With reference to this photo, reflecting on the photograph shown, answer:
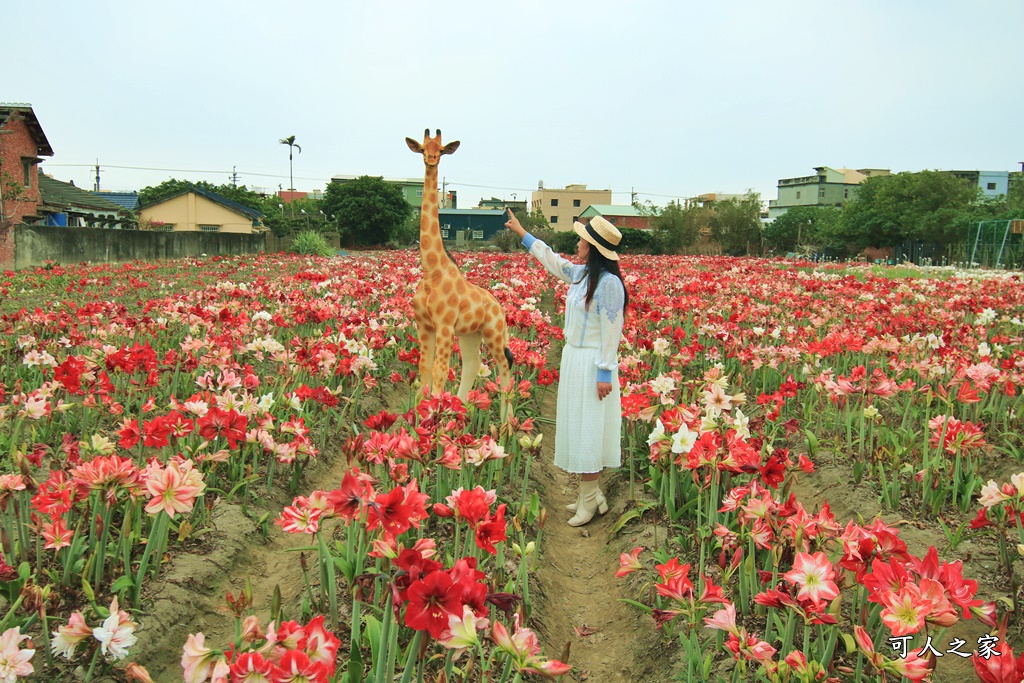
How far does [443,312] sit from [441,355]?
0.37m

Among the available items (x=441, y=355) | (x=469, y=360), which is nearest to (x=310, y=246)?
(x=469, y=360)

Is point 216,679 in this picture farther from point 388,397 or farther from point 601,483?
point 388,397

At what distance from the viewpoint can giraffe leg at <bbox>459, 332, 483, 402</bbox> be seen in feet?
21.1

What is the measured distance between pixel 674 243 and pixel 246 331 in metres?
53.1

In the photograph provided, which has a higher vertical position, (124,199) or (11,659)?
(124,199)

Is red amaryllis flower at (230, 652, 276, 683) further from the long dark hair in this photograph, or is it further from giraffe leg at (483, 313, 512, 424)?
giraffe leg at (483, 313, 512, 424)

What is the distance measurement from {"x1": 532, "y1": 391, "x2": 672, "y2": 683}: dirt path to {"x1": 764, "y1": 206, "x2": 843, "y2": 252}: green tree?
58471mm

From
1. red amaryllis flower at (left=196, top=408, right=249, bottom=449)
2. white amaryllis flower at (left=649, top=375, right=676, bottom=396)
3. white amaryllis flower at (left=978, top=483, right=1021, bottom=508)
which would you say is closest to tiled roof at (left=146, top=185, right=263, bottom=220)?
white amaryllis flower at (left=649, top=375, right=676, bottom=396)

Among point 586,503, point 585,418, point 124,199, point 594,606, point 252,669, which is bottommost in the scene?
point 594,606

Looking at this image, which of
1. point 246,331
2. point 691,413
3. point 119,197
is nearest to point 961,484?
point 691,413

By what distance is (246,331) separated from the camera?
23.0 ft

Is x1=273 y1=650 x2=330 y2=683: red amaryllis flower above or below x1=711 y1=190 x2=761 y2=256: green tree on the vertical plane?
below

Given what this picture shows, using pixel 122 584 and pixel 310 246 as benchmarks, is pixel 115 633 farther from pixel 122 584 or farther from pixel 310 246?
pixel 310 246

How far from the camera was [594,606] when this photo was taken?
14.4 feet
